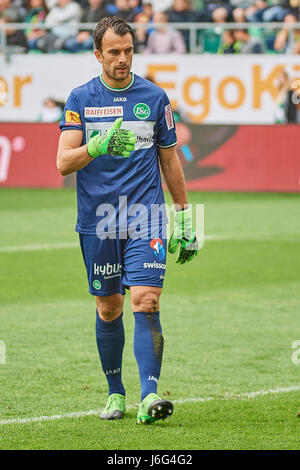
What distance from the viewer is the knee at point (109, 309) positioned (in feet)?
18.8

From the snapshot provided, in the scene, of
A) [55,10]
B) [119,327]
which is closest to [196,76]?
[55,10]

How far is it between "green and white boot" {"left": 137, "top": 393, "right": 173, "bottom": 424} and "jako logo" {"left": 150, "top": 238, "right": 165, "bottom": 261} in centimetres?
81

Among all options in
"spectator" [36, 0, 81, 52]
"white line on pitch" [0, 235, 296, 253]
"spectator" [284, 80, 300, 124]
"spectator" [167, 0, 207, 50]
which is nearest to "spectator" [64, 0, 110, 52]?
"spectator" [36, 0, 81, 52]

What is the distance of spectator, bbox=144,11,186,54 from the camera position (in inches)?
878

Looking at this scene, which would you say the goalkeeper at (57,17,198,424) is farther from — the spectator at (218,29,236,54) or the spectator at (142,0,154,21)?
the spectator at (142,0,154,21)

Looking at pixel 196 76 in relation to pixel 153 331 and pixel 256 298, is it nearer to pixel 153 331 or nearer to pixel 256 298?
pixel 256 298

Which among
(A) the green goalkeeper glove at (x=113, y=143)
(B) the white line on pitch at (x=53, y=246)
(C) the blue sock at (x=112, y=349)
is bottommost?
Result: (B) the white line on pitch at (x=53, y=246)

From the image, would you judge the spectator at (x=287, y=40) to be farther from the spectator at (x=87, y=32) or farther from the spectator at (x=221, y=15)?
the spectator at (x=87, y=32)

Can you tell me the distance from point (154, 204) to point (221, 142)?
13166mm

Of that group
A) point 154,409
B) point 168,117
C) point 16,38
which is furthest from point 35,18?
point 154,409

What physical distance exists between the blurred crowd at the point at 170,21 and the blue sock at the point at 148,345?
17.1 m

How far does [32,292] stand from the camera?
9891 millimetres

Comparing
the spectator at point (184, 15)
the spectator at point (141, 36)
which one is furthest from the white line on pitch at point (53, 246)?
the spectator at point (141, 36)

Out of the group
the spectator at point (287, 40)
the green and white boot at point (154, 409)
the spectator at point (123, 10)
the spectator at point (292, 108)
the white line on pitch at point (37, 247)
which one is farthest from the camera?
the spectator at point (123, 10)
